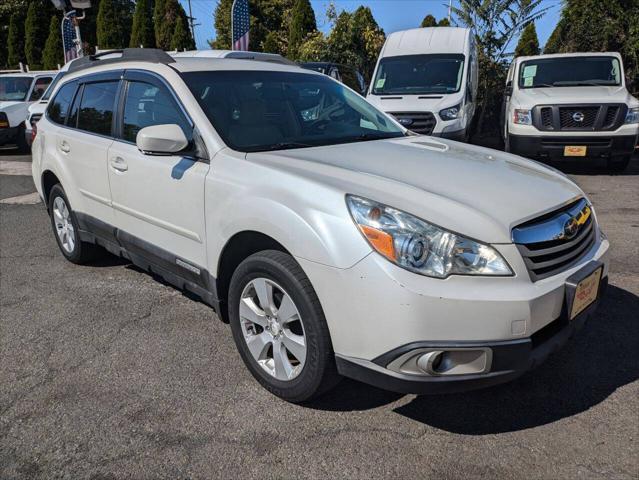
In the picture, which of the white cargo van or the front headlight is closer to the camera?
the front headlight

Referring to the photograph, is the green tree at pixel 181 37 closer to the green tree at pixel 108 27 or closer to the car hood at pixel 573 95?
the green tree at pixel 108 27

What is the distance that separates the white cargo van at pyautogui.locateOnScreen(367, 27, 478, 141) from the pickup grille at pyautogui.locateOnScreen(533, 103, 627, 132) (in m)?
1.28

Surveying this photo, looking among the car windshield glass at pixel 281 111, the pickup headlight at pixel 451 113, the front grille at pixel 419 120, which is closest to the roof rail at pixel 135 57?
the car windshield glass at pixel 281 111

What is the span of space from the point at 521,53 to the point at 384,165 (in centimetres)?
2188

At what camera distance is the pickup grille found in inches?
323

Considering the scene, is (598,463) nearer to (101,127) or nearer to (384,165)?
(384,165)

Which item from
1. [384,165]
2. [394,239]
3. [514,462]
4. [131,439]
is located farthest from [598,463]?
[131,439]

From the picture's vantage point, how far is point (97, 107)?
4160 mm

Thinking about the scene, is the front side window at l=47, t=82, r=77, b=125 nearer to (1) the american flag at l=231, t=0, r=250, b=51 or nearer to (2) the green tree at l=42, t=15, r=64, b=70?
(1) the american flag at l=231, t=0, r=250, b=51

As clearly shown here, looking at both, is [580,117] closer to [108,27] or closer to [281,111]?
[281,111]

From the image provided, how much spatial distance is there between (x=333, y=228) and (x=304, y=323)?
0.47 metres

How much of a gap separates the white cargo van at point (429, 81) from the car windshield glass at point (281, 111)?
5.14 m

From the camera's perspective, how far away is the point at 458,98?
916cm

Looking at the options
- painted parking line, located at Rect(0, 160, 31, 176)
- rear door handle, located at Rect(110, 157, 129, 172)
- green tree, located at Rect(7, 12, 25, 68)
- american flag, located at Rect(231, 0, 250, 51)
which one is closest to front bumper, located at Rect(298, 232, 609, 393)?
rear door handle, located at Rect(110, 157, 129, 172)
